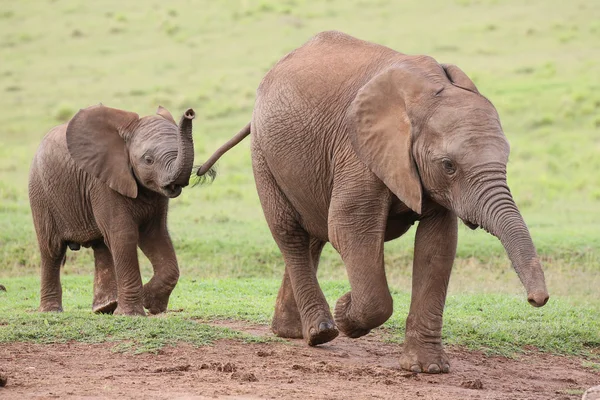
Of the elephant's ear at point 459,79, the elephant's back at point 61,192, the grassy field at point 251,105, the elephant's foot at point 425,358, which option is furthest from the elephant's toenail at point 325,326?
the elephant's back at point 61,192

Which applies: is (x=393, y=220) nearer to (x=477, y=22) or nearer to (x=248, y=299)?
(x=248, y=299)

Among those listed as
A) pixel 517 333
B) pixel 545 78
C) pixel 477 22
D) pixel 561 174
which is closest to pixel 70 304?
pixel 517 333

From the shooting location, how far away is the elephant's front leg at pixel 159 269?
987 cm

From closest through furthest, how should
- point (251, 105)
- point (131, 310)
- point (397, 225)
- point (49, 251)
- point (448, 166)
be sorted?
1. point (448, 166)
2. point (397, 225)
3. point (131, 310)
4. point (49, 251)
5. point (251, 105)

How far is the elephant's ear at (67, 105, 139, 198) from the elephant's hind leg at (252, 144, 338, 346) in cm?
147

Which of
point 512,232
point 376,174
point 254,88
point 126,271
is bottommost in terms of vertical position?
point 126,271

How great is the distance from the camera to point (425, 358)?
7.75 metres

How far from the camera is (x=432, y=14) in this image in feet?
133

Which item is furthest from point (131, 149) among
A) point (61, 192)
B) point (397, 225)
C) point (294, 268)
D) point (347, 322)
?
point (347, 322)

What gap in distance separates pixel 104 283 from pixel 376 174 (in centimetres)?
392

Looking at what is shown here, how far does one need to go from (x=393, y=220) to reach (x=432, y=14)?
110ft

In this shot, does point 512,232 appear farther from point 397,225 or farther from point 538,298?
point 397,225

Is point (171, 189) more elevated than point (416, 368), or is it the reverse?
point (171, 189)

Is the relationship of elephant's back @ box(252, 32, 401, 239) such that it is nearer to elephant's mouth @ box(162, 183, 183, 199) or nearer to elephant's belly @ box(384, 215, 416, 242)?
elephant's belly @ box(384, 215, 416, 242)
